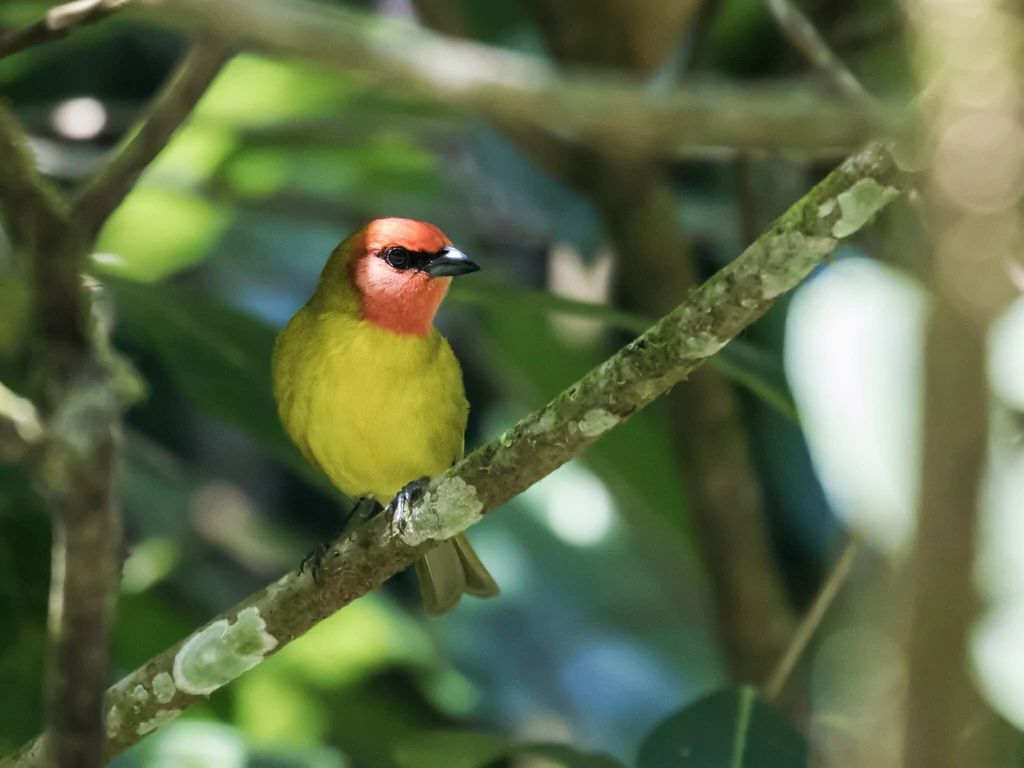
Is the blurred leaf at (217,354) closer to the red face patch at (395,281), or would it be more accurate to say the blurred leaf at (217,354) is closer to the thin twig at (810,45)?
the red face patch at (395,281)

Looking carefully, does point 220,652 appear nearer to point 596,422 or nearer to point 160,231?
point 596,422

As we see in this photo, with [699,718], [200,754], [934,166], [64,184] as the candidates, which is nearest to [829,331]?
[699,718]

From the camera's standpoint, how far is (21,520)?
3279mm

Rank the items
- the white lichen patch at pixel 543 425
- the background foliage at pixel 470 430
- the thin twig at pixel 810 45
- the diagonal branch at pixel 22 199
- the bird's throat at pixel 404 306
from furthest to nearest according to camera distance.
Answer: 1. the background foliage at pixel 470 430
2. the bird's throat at pixel 404 306
3. the thin twig at pixel 810 45
4. the white lichen patch at pixel 543 425
5. the diagonal branch at pixel 22 199

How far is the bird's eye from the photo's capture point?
129 inches

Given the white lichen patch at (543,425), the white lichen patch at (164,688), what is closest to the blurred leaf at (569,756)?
the white lichen patch at (164,688)

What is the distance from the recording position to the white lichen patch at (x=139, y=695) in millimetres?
2246

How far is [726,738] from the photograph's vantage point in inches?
99.8

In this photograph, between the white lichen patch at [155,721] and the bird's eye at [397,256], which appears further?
the bird's eye at [397,256]

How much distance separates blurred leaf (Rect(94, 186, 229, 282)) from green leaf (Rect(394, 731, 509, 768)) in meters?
1.90

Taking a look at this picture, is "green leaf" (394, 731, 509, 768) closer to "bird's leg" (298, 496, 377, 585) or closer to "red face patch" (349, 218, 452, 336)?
"bird's leg" (298, 496, 377, 585)

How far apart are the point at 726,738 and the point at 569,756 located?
39cm

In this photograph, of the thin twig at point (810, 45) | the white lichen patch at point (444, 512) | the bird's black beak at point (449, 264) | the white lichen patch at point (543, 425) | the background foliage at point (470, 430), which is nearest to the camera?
the white lichen patch at point (543, 425)

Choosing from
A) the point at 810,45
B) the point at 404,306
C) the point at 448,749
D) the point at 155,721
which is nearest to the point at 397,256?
the point at 404,306
